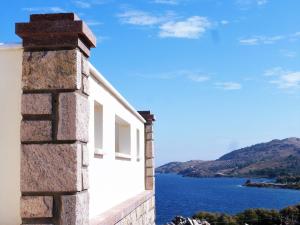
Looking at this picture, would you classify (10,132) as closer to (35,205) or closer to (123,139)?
(35,205)

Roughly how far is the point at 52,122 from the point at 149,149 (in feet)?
27.5

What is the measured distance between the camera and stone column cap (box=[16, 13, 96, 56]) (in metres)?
4.29

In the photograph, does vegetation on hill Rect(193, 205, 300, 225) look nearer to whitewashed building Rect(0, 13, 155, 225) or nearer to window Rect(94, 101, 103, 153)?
window Rect(94, 101, 103, 153)

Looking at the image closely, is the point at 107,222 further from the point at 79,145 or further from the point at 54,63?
the point at 54,63

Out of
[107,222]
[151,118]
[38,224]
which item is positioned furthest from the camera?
[151,118]

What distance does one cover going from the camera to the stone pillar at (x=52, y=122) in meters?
4.18

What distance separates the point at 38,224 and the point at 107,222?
1.59 meters

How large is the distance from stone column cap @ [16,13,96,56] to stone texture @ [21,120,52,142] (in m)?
0.67

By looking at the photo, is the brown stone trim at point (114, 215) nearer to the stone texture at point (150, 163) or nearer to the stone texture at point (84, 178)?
the stone texture at point (84, 178)

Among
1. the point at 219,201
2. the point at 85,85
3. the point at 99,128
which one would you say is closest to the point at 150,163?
the point at 99,128

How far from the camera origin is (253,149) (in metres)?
143

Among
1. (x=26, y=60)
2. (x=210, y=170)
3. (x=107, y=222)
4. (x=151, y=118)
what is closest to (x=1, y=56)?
(x=26, y=60)

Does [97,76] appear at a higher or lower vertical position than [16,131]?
higher

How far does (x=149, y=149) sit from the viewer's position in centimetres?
1254
